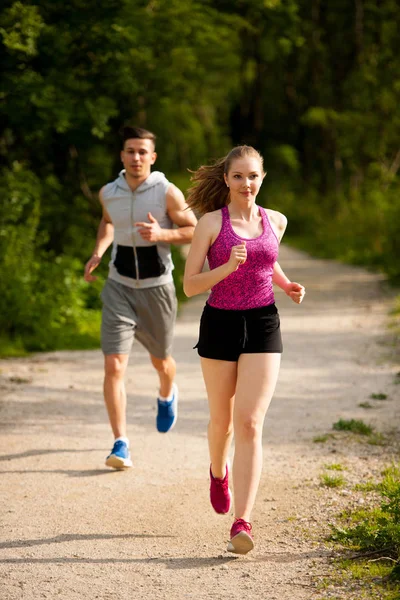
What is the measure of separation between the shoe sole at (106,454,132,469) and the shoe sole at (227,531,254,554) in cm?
192

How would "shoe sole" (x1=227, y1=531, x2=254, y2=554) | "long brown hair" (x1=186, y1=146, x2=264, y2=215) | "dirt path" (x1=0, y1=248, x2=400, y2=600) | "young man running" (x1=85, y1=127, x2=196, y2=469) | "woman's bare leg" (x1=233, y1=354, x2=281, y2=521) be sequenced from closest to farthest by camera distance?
1. "dirt path" (x1=0, y1=248, x2=400, y2=600)
2. "shoe sole" (x1=227, y1=531, x2=254, y2=554)
3. "woman's bare leg" (x1=233, y1=354, x2=281, y2=521)
4. "long brown hair" (x1=186, y1=146, x2=264, y2=215)
5. "young man running" (x1=85, y1=127, x2=196, y2=469)

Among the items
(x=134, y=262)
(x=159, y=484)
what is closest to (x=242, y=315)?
(x=159, y=484)

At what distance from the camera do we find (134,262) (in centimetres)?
753

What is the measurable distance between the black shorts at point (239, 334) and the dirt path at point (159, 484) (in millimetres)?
Result: 1054

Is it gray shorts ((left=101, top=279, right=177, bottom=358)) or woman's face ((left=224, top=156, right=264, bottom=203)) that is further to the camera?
gray shorts ((left=101, top=279, right=177, bottom=358))

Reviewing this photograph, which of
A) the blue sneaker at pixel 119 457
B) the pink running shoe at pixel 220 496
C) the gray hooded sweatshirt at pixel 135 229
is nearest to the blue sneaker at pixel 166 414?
the blue sneaker at pixel 119 457

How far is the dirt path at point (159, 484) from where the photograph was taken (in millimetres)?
5125

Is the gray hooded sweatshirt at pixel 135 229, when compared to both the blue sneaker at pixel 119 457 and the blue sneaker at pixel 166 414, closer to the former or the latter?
the blue sneaker at pixel 166 414

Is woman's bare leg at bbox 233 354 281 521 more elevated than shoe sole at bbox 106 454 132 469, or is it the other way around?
woman's bare leg at bbox 233 354 281 521

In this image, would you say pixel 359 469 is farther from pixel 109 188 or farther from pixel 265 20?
pixel 265 20

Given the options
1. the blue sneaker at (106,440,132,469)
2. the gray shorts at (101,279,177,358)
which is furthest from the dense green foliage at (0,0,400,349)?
the blue sneaker at (106,440,132,469)

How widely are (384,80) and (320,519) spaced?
71.4 feet

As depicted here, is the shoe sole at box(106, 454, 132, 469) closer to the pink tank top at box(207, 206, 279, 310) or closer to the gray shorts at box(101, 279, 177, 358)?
the gray shorts at box(101, 279, 177, 358)

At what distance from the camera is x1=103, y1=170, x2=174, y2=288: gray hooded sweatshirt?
745cm
